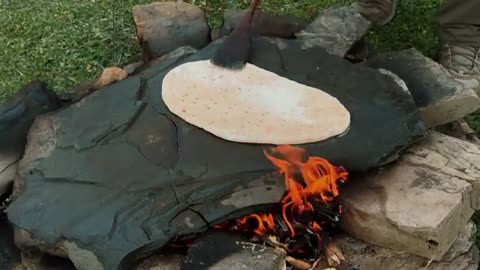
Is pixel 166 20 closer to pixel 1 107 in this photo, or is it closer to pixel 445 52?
pixel 1 107

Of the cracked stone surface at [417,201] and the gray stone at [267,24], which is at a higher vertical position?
the gray stone at [267,24]

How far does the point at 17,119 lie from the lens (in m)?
2.16

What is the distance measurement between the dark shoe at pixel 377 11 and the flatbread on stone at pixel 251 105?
3.87 ft

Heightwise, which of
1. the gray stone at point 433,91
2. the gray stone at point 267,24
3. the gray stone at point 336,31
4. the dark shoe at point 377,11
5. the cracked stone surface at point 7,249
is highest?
the gray stone at point 336,31

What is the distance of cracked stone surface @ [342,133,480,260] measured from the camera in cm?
182

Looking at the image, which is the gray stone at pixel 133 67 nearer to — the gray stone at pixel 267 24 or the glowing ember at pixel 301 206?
the gray stone at pixel 267 24

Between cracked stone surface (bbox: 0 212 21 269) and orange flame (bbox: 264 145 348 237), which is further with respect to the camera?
cracked stone surface (bbox: 0 212 21 269)

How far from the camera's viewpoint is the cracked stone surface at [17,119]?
6.85 ft

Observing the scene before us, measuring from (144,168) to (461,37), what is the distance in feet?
4.86

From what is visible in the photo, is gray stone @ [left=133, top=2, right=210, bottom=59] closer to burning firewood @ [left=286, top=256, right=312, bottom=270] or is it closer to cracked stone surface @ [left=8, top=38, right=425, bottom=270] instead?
cracked stone surface @ [left=8, top=38, right=425, bottom=270]

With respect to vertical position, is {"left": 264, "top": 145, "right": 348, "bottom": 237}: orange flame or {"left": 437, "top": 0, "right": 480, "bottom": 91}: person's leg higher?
{"left": 264, "top": 145, "right": 348, "bottom": 237}: orange flame

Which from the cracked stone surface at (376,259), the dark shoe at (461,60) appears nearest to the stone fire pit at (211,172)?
the cracked stone surface at (376,259)

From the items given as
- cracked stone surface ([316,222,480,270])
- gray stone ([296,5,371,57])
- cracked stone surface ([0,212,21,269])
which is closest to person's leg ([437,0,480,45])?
gray stone ([296,5,371,57])

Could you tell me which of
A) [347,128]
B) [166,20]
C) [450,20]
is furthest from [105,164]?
[450,20]
